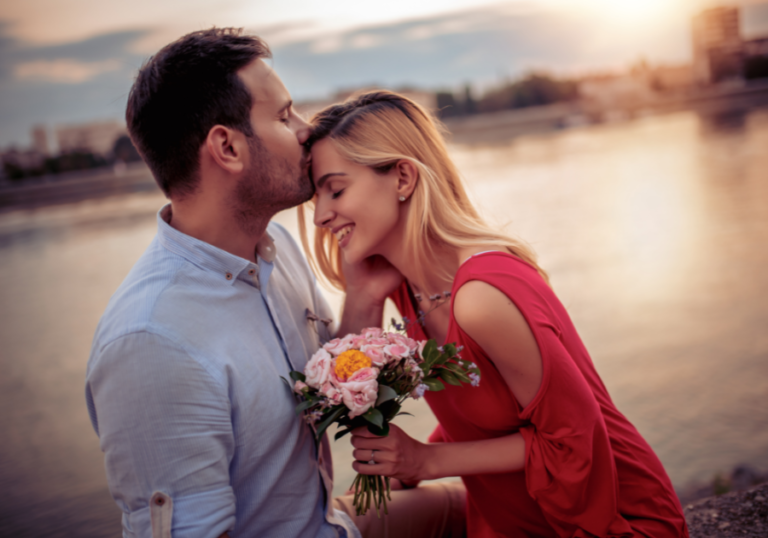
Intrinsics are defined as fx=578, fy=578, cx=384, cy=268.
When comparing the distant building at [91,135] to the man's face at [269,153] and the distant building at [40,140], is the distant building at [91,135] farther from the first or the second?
the man's face at [269,153]

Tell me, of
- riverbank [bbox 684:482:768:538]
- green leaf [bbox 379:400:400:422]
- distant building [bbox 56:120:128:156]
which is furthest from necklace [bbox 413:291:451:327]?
distant building [bbox 56:120:128:156]

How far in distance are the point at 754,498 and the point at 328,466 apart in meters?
1.95

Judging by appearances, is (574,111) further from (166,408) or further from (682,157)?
(166,408)

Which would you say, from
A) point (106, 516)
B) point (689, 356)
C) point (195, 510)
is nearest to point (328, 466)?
point (195, 510)

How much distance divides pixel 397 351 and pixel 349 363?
17 centimetres

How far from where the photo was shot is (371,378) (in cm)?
181

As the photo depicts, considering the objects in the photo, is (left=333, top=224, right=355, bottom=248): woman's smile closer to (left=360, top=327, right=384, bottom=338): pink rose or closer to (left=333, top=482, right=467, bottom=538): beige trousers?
(left=360, top=327, right=384, bottom=338): pink rose

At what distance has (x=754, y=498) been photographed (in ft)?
8.65

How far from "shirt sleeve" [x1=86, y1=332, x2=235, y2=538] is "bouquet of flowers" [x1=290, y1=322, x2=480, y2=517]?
335 millimetres

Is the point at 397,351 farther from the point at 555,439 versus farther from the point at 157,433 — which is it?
the point at 157,433

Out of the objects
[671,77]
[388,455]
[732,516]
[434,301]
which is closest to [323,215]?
[434,301]

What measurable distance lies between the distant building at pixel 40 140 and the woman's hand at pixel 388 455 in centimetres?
6680

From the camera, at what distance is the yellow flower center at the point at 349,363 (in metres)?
1.83

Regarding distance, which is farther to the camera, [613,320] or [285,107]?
[613,320]
